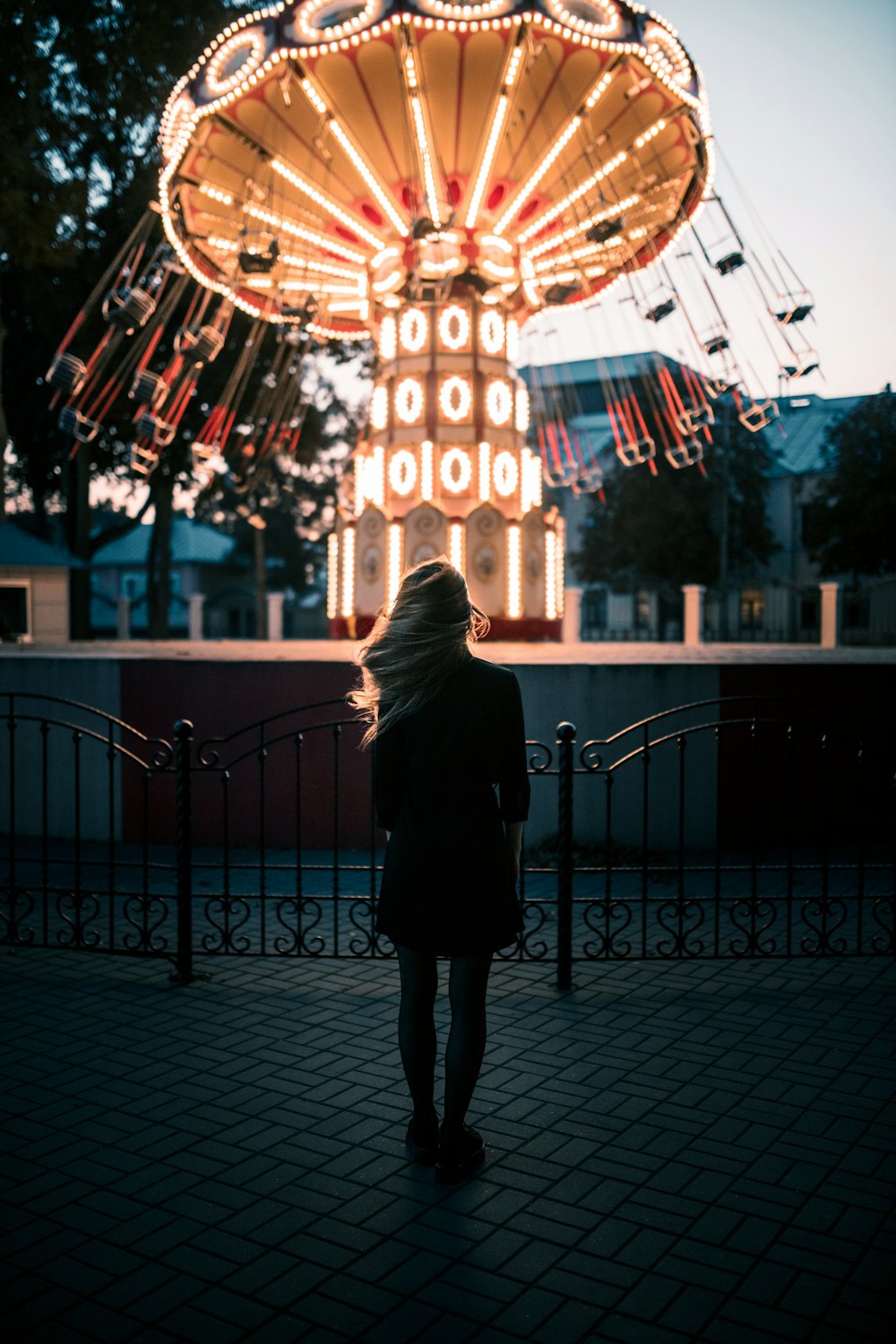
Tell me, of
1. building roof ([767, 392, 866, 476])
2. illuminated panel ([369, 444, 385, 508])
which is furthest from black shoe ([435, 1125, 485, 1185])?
building roof ([767, 392, 866, 476])

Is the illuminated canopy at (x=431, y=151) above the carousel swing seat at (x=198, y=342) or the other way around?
above

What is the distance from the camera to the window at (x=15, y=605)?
2656 centimetres

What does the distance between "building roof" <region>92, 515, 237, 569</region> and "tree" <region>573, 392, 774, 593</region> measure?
27138 millimetres

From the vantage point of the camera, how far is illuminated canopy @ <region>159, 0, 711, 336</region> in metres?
15.0

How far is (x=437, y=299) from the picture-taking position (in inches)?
648

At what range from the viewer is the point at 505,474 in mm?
19219

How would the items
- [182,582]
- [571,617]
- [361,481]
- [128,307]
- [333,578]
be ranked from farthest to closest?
[182,582] < [571,617] < [333,578] < [361,481] < [128,307]

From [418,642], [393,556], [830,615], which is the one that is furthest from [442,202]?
[418,642]

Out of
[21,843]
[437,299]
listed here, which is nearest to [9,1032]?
[21,843]

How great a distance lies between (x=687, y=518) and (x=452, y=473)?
23.5 metres

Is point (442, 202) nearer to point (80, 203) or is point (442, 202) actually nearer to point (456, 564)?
point (456, 564)

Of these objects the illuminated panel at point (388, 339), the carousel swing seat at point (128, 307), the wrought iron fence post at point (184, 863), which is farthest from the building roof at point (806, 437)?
the wrought iron fence post at point (184, 863)

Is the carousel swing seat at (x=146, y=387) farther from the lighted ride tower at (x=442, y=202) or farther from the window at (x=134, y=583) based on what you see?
the window at (x=134, y=583)

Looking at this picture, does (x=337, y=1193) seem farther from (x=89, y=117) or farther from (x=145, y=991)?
(x=89, y=117)
